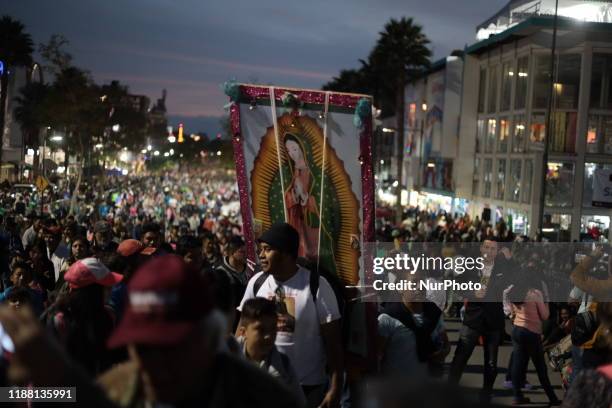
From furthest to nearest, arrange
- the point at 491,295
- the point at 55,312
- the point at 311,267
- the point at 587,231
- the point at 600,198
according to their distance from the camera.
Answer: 1. the point at 587,231
2. the point at 600,198
3. the point at 491,295
4. the point at 311,267
5. the point at 55,312

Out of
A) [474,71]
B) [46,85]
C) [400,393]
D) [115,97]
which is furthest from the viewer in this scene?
[115,97]

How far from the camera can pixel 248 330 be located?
4477mm

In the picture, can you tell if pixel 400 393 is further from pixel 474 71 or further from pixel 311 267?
pixel 474 71

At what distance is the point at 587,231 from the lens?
116 ft

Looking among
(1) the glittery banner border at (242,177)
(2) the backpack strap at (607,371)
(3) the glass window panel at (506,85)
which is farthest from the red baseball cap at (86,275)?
(3) the glass window panel at (506,85)

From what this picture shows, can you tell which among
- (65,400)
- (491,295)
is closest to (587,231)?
(491,295)

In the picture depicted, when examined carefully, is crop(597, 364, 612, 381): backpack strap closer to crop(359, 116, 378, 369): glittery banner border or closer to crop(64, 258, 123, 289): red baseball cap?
crop(359, 116, 378, 369): glittery banner border

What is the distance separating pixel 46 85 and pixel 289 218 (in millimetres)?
39348

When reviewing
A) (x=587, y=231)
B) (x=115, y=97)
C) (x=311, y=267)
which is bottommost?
(x=587, y=231)

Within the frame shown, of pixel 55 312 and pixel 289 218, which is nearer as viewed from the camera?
pixel 55 312

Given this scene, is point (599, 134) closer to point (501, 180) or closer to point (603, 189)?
point (501, 180)

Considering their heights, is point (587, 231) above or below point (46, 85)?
below

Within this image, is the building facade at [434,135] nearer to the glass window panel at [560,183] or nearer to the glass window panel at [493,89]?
the glass window panel at [493,89]

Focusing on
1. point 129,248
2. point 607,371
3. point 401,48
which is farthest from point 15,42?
point 607,371
